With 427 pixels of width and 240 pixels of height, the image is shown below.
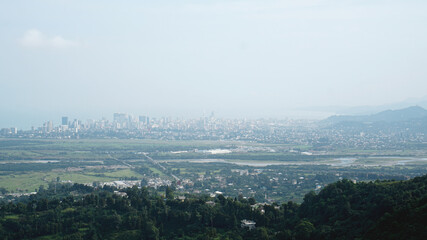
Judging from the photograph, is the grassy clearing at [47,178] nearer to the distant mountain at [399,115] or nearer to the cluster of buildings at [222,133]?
the cluster of buildings at [222,133]

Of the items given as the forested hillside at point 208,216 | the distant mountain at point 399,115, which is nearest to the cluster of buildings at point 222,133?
the distant mountain at point 399,115

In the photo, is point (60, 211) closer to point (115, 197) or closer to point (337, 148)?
point (115, 197)

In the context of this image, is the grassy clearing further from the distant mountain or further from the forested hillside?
the distant mountain

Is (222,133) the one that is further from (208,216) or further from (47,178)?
(208,216)

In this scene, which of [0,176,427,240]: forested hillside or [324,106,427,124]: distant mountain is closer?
[0,176,427,240]: forested hillside

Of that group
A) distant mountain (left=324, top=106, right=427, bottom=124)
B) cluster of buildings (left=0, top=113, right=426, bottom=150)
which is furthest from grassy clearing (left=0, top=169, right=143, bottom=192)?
distant mountain (left=324, top=106, right=427, bottom=124)

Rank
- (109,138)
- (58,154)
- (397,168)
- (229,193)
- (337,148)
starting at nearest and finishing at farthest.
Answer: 1. (229,193)
2. (397,168)
3. (58,154)
4. (337,148)
5. (109,138)

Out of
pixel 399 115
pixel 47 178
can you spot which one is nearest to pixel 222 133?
pixel 399 115

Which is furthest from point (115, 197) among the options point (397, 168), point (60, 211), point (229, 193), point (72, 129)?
point (72, 129)

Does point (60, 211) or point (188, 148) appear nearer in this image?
point (60, 211)
